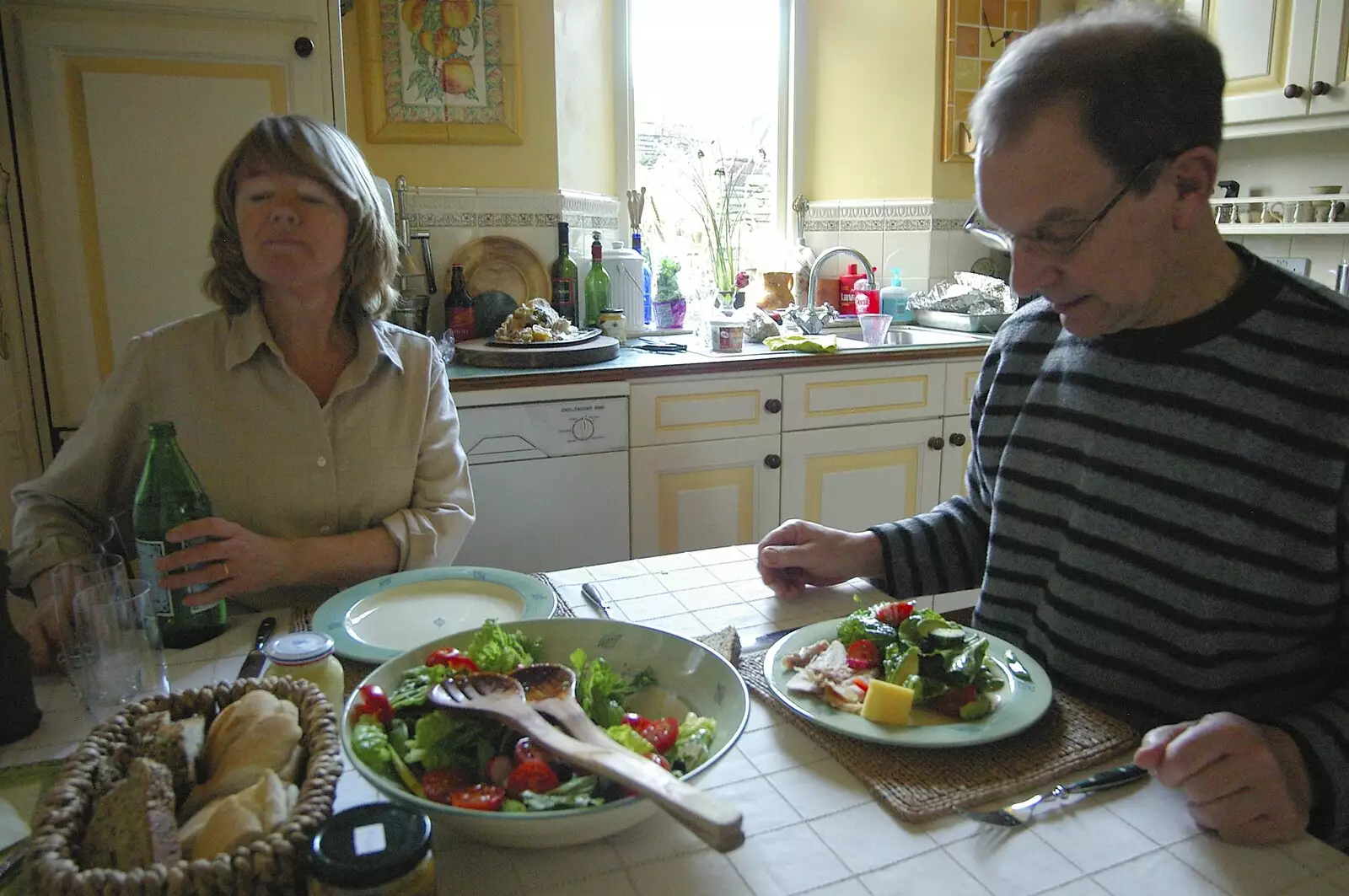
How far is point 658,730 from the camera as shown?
0.71 meters

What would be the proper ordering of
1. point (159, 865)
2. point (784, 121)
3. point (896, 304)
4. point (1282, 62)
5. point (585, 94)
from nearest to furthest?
point (159, 865), point (1282, 62), point (585, 94), point (896, 304), point (784, 121)

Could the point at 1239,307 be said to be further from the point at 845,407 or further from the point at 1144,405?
the point at 845,407

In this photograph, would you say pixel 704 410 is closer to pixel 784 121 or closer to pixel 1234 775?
pixel 784 121

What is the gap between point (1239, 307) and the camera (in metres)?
0.91

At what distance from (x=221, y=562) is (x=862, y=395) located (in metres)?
2.04

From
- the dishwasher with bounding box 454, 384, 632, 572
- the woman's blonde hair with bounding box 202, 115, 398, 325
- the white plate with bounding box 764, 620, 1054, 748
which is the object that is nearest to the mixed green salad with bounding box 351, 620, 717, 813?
the white plate with bounding box 764, 620, 1054, 748

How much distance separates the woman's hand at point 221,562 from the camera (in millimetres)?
986

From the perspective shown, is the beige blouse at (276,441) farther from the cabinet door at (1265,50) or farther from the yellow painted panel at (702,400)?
the cabinet door at (1265,50)

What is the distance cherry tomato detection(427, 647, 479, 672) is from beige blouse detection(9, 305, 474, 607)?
1.49 feet

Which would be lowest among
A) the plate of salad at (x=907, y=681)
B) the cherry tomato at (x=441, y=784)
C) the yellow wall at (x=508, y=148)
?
the plate of salad at (x=907, y=681)

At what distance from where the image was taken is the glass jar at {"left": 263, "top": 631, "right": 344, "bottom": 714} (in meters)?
0.78

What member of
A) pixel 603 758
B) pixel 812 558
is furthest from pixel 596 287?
pixel 603 758

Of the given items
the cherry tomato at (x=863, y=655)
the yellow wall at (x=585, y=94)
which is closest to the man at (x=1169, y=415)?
the cherry tomato at (x=863, y=655)

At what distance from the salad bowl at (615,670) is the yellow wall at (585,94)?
2.27 m
